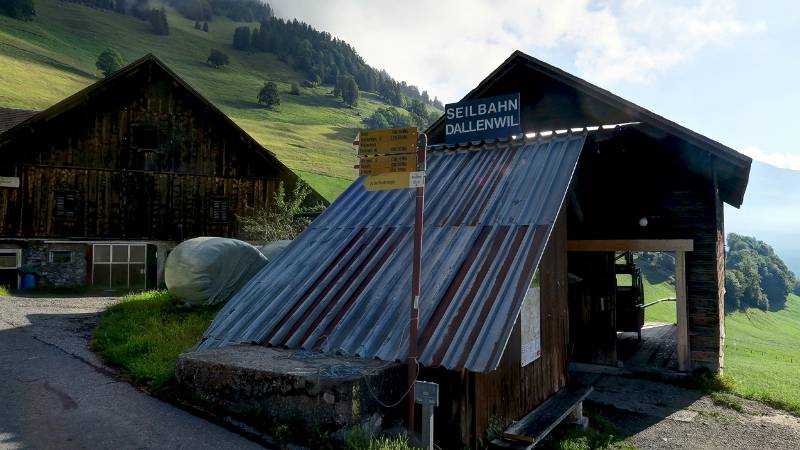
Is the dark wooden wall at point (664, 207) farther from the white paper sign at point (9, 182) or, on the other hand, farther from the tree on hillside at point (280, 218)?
the white paper sign at point (9, 182)

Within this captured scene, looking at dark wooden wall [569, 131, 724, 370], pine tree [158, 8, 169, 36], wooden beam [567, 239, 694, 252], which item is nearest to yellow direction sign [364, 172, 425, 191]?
dark wooden wall [569, 131, 724, 370]

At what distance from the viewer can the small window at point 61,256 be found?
81.4ft

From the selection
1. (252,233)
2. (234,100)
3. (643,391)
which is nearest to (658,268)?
(252,233)

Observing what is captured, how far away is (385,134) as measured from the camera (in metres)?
6.68

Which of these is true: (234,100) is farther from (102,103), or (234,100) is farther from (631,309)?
(631,309)

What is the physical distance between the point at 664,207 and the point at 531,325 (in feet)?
21.7

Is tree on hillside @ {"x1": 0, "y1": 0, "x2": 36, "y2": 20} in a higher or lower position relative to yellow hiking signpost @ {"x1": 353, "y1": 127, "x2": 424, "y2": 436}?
higher

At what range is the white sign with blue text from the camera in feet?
41.0

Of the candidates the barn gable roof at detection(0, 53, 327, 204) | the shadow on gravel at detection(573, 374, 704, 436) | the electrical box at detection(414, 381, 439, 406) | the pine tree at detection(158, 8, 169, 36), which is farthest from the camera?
the pine tree at detection(158, 8, 169, 36)

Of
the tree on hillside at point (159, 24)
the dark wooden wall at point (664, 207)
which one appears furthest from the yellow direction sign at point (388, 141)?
the tree on hillside at point (159, 24)

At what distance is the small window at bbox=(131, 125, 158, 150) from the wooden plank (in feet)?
79.0

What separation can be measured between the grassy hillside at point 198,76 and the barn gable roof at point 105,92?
29.7 meters

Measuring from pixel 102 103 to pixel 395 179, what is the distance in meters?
24.1

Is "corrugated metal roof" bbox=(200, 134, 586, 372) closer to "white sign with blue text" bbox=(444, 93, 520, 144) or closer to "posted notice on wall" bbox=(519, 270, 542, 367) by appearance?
"posted notice on wall" bbox=(519, 270, 542, 367)
